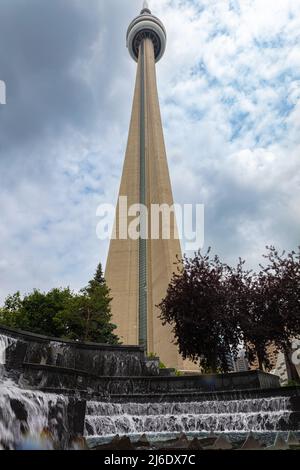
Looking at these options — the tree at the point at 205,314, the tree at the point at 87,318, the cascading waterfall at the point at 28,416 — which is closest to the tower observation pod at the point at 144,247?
the tree at the point at 87,318

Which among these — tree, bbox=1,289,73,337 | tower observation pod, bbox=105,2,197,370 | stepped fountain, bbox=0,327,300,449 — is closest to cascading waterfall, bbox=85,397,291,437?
stepped fountain, bbox=0,327,300,449

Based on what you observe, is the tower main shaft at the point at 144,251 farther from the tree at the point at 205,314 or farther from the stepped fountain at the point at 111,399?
the stepped fountain at the point at 111,399

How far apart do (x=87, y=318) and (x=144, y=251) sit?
2442 centimetres

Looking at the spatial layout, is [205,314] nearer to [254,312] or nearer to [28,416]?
[254,312]

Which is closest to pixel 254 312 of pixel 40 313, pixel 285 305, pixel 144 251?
pixel 285 305

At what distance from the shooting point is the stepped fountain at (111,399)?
6.10 metres

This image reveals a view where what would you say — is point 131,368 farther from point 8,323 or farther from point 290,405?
point 8,323

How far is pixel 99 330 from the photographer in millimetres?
21859

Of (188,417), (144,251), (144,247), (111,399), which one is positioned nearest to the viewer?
(188,417)

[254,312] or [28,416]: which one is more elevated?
[254,312]

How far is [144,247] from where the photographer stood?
1751 inches

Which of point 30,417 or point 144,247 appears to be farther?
point 144,247

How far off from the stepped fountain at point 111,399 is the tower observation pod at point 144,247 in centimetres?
1909
